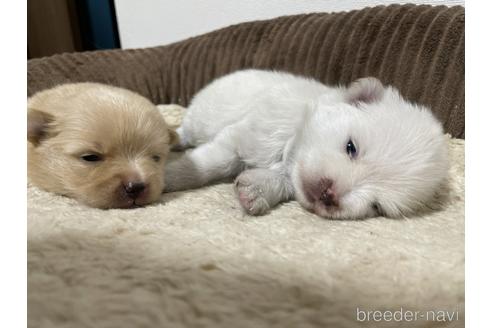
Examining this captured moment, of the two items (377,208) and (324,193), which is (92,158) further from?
(377,208)

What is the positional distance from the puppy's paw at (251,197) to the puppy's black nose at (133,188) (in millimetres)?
340

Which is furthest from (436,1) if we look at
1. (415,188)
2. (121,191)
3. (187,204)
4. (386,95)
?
(121,191)

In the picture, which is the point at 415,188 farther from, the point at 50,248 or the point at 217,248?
the point at 50,248

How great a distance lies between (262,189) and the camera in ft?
4.89

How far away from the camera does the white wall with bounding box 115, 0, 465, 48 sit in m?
2.79

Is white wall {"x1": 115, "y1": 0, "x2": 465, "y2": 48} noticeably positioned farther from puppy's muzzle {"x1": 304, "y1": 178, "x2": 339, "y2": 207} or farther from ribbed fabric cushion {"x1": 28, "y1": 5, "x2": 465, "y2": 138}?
puppy's muzzle {"x1": 304, "y1": 178, "x2": 339, "y2": 207}

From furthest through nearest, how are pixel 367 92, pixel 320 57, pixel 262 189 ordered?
pixel 320 57 → pixel 367 92 → pixel 262 189

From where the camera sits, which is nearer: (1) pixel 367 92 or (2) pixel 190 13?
(1) pixel 367 92

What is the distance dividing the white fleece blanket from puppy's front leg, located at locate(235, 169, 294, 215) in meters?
0.13

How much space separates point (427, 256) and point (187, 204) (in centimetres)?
75

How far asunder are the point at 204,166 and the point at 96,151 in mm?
438

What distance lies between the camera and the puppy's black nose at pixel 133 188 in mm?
1357

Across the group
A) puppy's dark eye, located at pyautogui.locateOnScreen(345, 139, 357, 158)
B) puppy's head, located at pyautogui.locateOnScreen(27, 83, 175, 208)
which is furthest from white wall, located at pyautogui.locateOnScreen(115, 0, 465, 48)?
puppy's head, located at pyautogui.locateOnScreen(27, 83, 175, 208)

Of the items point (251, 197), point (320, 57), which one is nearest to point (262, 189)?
point (251, 197)
